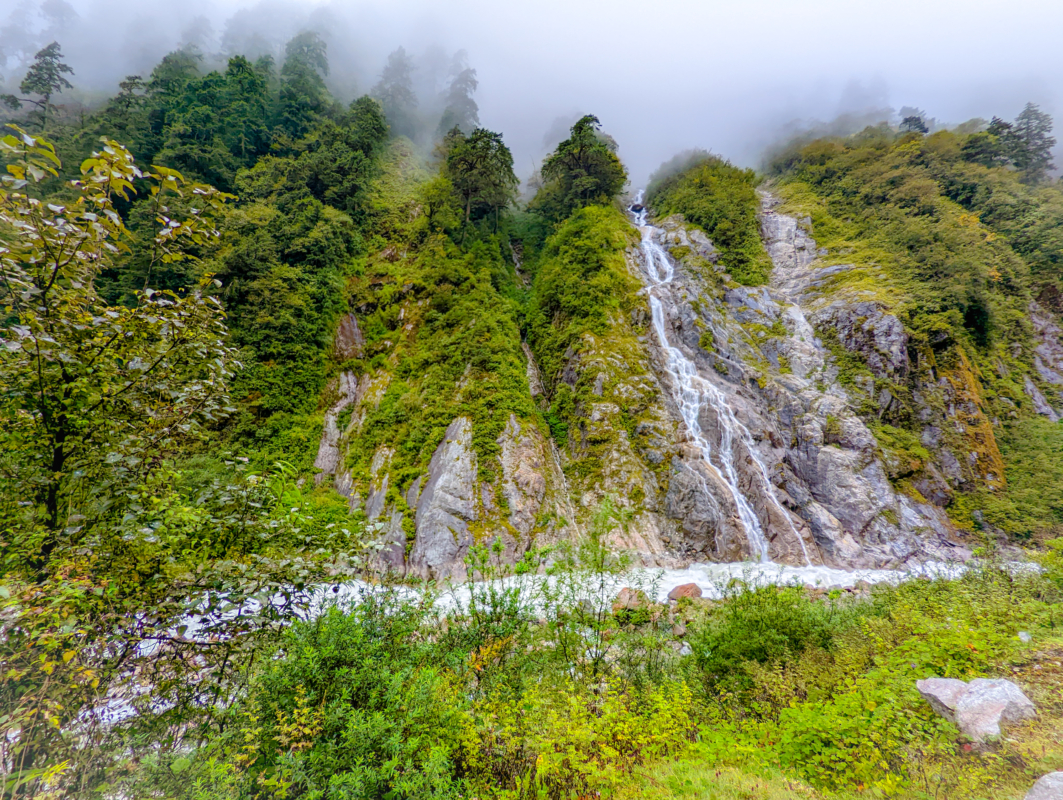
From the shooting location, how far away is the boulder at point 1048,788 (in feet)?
11.2

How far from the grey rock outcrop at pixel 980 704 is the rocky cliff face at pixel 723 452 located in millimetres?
10128

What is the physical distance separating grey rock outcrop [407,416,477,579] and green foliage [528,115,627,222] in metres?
25.5

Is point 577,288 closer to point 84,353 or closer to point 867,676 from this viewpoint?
point 867,676

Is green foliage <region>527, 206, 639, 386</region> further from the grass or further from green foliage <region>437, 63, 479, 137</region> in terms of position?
green foliage <region>437, 63, 479, 137</region>

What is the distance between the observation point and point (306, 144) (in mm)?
30125

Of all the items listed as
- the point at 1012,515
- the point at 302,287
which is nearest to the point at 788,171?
the point at 1012,515

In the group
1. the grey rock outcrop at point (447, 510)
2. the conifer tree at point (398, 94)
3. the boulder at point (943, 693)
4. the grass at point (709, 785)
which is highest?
the conifer tree at point (398, 94)

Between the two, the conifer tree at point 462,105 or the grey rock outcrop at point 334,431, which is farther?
the conifer tree at point 462,105

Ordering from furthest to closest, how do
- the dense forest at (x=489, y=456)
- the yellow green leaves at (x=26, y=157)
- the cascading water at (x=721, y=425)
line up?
1. the cascading water at (x=721, y=425)
2. the dense forest at (x=489, y=456)
3. the yellow green leaves at (x=26, y=157)

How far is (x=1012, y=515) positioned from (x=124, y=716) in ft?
97.5

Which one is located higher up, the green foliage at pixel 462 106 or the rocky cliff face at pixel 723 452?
the green foliage at pixel 462 106

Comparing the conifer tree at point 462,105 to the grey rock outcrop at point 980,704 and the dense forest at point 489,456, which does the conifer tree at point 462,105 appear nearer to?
the dense forest at point 489,456

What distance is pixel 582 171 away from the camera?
32.9 m

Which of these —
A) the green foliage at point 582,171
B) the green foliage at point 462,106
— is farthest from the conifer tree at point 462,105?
the green foliage at point 582,171
